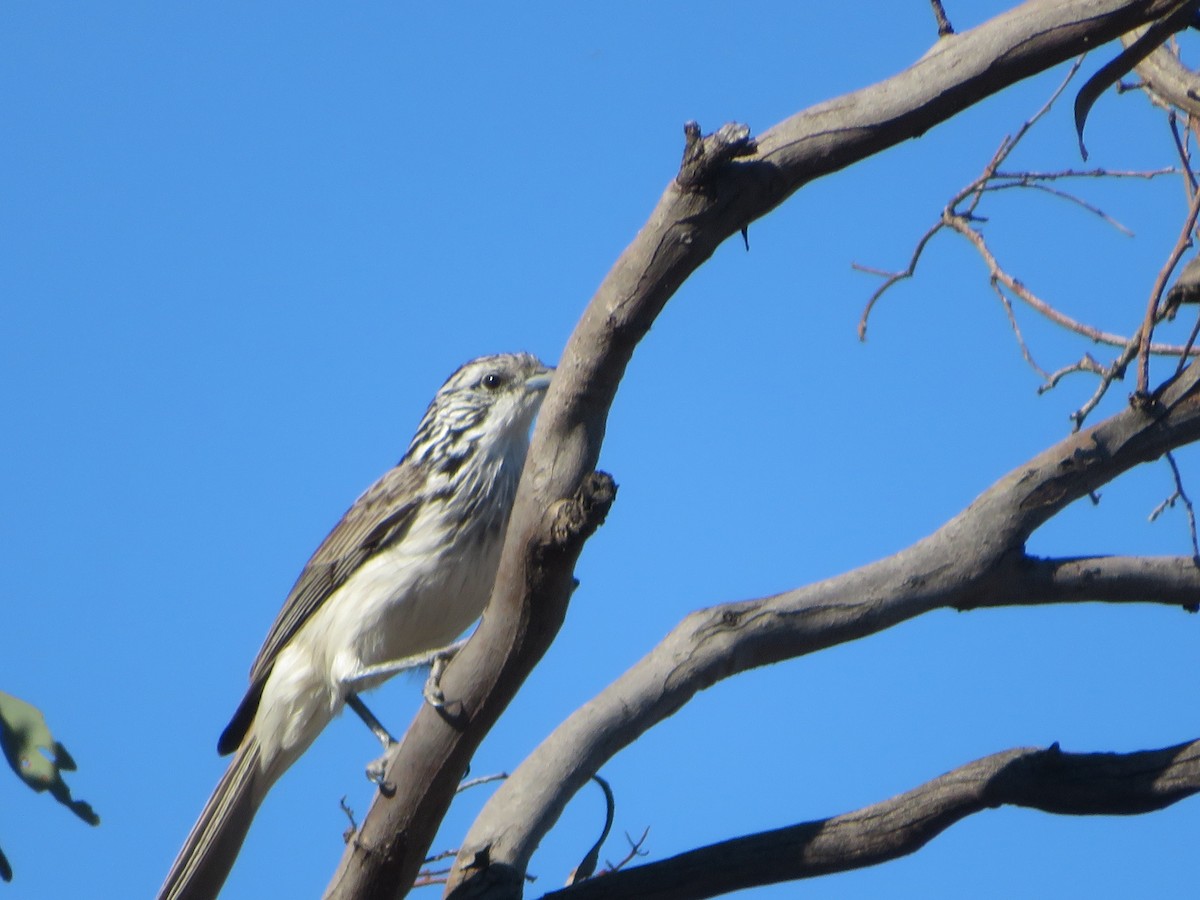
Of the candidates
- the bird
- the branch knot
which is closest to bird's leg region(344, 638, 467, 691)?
the bird

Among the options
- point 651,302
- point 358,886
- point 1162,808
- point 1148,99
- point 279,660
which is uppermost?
point 1148,99

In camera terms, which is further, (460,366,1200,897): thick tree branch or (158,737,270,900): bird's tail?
(158,737,270,900): bird's tail

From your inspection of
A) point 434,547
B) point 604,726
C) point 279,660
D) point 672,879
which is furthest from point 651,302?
point 279,660

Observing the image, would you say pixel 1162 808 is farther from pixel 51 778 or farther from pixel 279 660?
pixel 279 660

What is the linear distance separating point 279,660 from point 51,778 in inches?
93.7

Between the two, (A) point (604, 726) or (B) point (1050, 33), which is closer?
(B) point (1050, 33)

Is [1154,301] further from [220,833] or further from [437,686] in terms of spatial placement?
[220,833]

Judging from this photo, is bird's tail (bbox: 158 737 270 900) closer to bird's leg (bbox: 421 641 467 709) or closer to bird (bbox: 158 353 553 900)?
bird (bbox: 158 353 553 900)

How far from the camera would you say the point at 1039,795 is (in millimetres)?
3941

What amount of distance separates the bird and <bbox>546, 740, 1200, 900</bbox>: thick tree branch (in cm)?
179

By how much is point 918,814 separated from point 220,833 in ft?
9.97

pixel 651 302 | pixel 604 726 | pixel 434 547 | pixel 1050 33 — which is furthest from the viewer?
pixel 434 547

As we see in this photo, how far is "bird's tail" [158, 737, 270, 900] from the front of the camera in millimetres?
5410

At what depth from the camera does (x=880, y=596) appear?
431 centimetres
